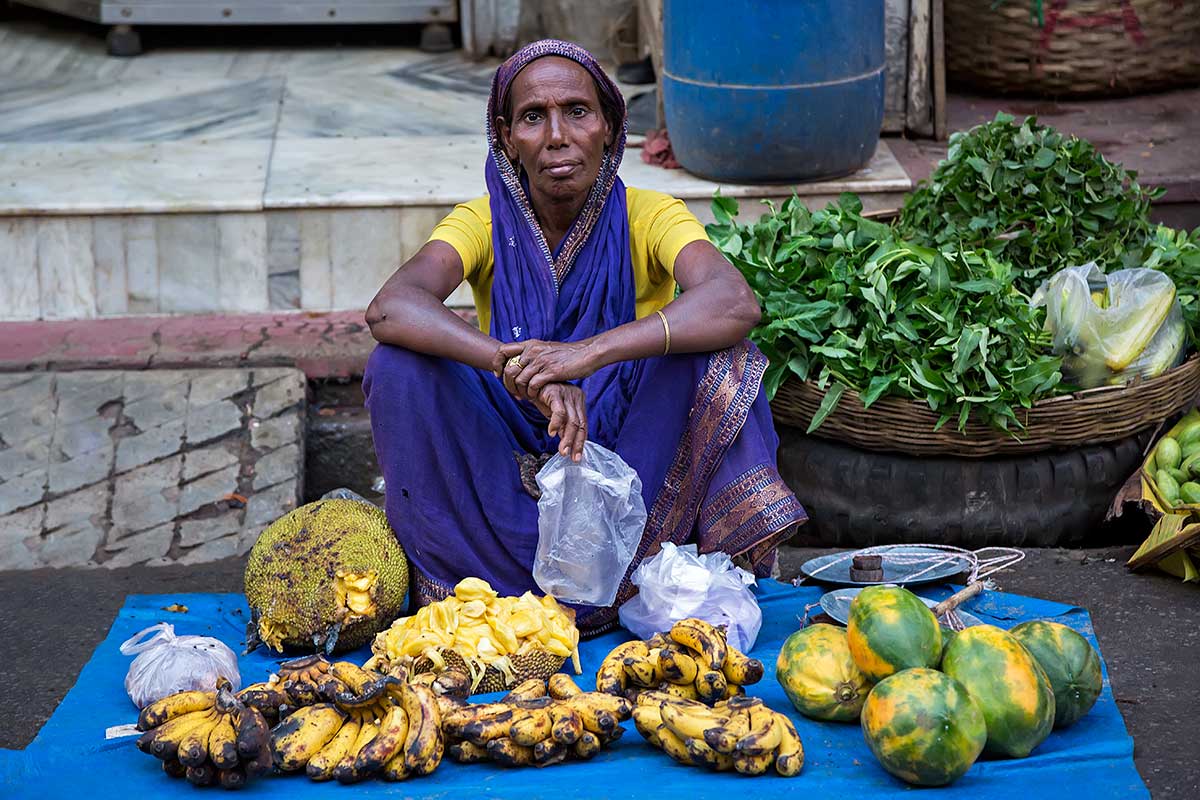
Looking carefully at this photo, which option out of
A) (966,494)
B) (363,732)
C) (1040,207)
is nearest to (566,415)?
(363,732)

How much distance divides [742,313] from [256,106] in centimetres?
395

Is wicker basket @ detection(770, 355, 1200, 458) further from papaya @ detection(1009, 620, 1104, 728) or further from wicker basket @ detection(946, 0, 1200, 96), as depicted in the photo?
wicker basket @ detection(946, 0, 1200, 96)

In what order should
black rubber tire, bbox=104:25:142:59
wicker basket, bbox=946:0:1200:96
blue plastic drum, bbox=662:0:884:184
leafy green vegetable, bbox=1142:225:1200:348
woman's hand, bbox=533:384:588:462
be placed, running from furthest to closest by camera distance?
black rubber tire, bbox=104:25:142:59 < wicker basket, bbox=946:0:1200:96 < blue plastic drum, bbox=662:0:884:184 < leafy green vegetable, bbox=1142:225:1200:348 < woman's hand, bbox=533:384:588:462

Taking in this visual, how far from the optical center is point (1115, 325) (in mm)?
3943

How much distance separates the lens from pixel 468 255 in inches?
140

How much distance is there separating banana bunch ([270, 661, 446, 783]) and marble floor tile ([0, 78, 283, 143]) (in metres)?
3.77

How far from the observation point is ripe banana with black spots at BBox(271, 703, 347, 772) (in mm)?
2768

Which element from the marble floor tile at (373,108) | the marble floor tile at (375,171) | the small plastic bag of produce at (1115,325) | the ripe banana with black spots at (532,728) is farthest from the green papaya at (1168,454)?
the marble floor tile at (373,108)

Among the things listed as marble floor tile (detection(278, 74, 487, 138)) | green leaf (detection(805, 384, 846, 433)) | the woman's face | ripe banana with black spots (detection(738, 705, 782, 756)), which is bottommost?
ripe banana with black spots (detection(738, 705, 782, 756))

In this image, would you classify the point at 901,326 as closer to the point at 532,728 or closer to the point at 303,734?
the point at 532,728

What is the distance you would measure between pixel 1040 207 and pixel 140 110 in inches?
163

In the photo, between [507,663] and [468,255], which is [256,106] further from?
[507,663]

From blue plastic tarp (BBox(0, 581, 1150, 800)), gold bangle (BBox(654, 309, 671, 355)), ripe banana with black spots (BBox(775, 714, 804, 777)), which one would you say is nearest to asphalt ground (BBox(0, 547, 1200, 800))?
blue plastic tarp (BBox(0, 581, 1150, 800))

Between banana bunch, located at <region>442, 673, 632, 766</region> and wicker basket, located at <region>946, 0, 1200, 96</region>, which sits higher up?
wicker basket, located at <region>946, 0, 1200, 96</region>
